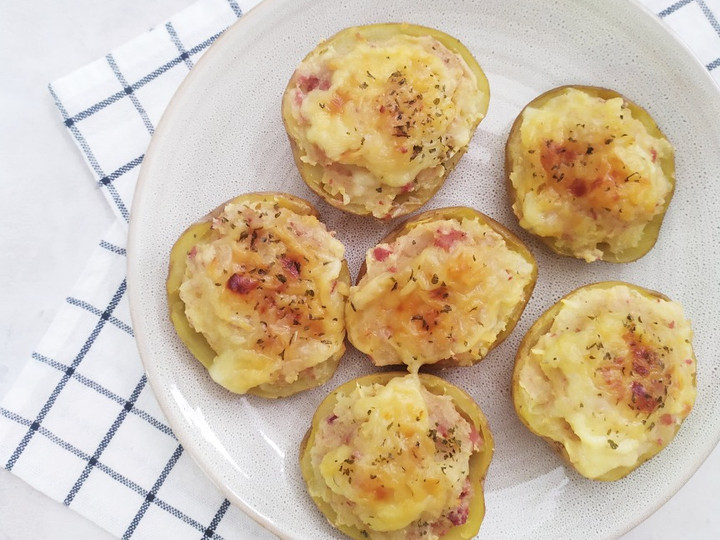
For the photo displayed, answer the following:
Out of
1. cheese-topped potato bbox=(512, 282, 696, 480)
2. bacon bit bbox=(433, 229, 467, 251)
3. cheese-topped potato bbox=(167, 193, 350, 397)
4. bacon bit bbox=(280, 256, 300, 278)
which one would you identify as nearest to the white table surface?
cheese-topped potato bbox=(167, 193, 350, 397)

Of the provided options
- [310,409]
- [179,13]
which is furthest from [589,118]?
[179,13]

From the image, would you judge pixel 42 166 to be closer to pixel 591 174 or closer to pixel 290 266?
pixel 290 266

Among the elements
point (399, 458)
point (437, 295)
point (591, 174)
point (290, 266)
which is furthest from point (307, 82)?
point (399, 458)

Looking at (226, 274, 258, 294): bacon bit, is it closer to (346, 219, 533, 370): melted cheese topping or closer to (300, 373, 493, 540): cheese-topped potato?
(346, 219, 533, 370): melted cheese topping

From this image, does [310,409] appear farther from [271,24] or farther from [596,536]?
[271,24]

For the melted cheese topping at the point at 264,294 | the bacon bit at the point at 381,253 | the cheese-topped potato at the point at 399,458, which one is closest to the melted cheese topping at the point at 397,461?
the cheese-topped potato at the point at 399,458
